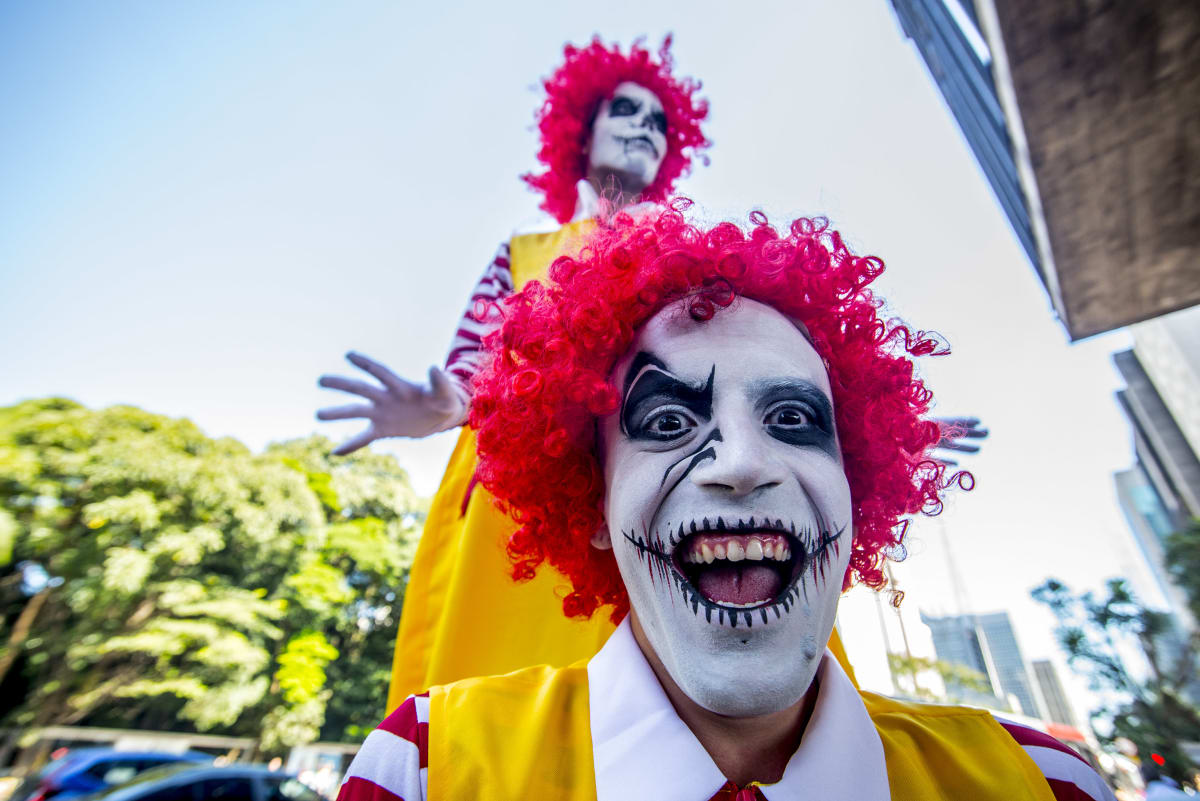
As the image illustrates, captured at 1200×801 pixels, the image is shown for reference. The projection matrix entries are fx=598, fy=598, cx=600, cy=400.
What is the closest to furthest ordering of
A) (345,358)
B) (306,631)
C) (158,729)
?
(345,358) < (306,631) < (158,729)

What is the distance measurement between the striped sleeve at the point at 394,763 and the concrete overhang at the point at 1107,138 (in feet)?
11.2

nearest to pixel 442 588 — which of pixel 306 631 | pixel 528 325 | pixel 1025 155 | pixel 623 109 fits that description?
pixel 528 325

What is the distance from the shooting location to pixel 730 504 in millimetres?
1032

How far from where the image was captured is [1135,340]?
20.5 metres

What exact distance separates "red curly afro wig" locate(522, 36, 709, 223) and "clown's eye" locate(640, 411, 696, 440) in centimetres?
196

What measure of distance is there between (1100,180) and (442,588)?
412 centimetres

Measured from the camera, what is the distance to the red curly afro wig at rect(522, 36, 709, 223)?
9.84 feet

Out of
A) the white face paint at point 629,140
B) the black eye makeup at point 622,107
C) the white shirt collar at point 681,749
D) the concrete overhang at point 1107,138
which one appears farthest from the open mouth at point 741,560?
the concrete overhang at point 1107,138

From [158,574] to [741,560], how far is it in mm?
12154

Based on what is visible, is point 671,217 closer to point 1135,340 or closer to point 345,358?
point 345,358

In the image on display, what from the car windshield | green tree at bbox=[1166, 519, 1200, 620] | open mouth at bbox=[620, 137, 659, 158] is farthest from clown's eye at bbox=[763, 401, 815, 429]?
green tree at bbox=[1166, 519, 1200, 620]

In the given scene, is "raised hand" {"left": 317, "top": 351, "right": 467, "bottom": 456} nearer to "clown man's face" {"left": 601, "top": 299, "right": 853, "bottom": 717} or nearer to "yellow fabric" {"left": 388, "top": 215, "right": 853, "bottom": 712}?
"yellow fabric" {"left": 388, "top": 215, "right": 853, "bottom": 712}

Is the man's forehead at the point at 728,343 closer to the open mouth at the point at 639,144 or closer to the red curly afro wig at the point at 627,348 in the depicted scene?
the red curly afro wig at the point at 627,348

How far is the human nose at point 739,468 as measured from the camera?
102cm
